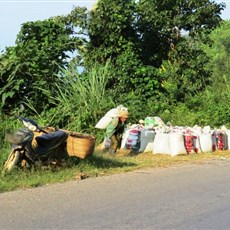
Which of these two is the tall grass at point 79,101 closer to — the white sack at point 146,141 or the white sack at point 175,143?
the white sack at point 146,141

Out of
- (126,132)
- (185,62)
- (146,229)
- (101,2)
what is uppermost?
(101,2)

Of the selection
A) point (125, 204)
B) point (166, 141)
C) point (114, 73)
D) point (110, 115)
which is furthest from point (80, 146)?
point (114, 73)

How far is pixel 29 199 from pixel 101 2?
1117 cm

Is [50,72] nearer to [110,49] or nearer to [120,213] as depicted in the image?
[110,49]

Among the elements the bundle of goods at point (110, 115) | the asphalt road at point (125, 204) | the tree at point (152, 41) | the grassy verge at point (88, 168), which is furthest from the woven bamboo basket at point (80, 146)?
the tree at point (152, 41)

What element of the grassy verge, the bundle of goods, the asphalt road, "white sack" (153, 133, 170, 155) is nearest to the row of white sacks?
"white sack" (153, 133, 170, 155)

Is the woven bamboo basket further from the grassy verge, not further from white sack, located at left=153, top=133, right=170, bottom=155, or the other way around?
white sack, located at left=153, top=133, right=170, bottom=155

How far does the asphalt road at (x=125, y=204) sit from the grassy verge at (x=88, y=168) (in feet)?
1.02

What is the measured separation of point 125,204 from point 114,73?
10086 millimetres

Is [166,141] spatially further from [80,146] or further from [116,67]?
[116,67]

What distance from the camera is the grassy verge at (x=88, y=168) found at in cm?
771

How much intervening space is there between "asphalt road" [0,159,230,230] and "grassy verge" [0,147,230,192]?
312 millimetres

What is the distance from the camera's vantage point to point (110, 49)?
16.6 meters

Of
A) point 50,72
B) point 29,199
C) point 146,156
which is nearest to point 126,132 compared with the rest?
point 146,156
